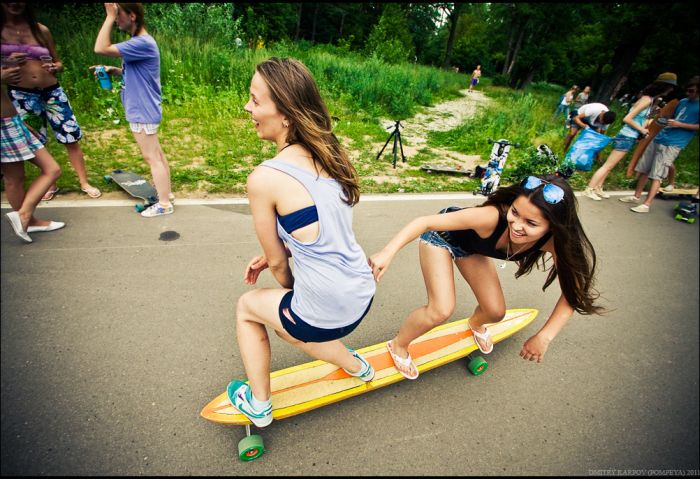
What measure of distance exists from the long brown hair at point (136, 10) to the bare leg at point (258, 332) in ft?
11.0

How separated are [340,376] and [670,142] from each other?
670cm

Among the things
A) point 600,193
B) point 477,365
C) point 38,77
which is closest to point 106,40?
point 38,77

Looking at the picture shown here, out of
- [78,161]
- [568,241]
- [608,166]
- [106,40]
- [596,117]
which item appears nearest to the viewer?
[568,241]

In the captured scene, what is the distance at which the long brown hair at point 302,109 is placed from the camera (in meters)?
1.44

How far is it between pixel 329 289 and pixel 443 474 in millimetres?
1363

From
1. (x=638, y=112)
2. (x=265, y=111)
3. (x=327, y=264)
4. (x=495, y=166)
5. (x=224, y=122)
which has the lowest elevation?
(x=224, y=122)

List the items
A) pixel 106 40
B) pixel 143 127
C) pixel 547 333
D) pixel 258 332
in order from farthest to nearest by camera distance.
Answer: pixel 143 127, pixel 106 40, pixel 547 333, pixel 258 332

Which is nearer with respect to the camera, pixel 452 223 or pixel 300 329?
pixel 300 329

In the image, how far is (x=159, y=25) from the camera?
9898 mm

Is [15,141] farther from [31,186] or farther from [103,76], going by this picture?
[103,76]

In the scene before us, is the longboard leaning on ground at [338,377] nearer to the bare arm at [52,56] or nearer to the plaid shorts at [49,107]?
the plaid shorts at [49,107]

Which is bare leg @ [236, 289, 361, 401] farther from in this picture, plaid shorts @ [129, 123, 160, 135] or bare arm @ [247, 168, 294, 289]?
plaid shorts @ [129, 123, 160, 135]

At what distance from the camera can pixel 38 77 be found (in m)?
3.47

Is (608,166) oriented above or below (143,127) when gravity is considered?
above
